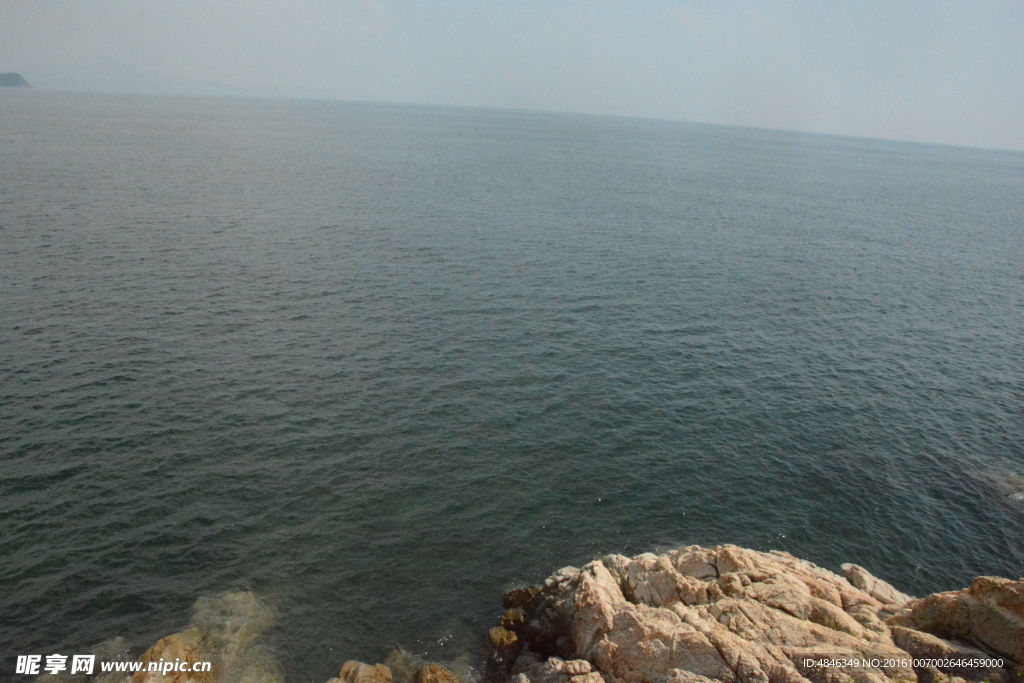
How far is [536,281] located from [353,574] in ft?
193

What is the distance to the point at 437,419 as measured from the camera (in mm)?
57688

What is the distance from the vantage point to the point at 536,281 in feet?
304

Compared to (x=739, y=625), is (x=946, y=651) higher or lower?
higher

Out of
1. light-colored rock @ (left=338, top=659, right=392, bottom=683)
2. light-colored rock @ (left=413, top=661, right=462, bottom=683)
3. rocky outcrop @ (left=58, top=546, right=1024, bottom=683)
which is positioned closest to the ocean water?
light-colored rock @ (left=338, top=659, right=392, bottom=683)

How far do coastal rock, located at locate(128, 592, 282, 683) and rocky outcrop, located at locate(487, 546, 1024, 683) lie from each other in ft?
44.8

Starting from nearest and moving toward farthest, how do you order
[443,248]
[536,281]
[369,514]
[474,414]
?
1. [369,514]
2. [474,414]
3. [536,281]
4. [443,248]

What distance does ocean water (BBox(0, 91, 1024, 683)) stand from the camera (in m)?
41.1

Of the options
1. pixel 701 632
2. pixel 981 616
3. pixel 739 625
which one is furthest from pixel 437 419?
pixel 981 616

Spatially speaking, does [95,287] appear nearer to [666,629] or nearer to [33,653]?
[33,653]

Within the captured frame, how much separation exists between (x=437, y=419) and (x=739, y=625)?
33.0 meters

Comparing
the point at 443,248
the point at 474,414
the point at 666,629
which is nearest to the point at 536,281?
the point at 443,248

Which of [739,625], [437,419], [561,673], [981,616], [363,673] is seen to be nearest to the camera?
[981,616]

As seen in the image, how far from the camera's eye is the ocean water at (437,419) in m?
41.1

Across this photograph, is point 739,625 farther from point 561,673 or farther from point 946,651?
point 561,673
